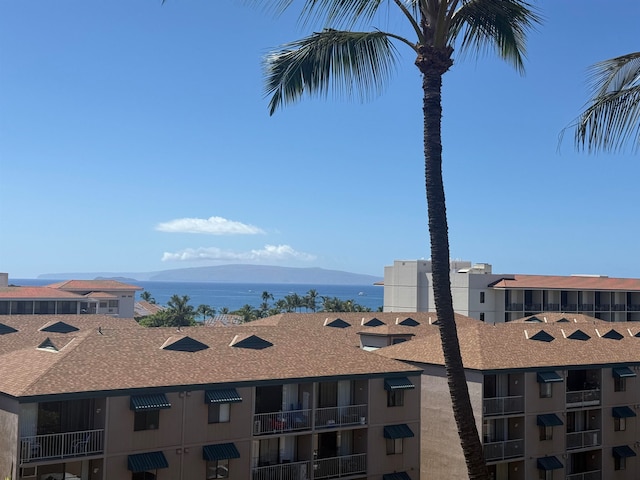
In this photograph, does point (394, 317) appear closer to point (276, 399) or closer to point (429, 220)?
point (276, 399)

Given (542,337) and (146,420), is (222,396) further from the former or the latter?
(542,337)

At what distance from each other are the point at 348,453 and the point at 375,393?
124 inches

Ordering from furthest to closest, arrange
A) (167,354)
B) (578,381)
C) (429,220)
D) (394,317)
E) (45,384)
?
1. (394,317)
2. (578,381)
3. (167,354)
4. (45,384)
5. (429,220)

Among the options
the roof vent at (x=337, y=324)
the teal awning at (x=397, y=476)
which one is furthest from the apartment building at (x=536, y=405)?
the roof vent at (x=337, y=324)

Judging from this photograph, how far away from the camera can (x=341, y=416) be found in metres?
33.0

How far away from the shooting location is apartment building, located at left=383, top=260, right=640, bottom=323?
94688 millimetres

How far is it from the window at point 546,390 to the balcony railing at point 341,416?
11.4 m

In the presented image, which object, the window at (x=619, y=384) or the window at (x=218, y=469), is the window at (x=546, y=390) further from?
the window at (x=218, y=469)

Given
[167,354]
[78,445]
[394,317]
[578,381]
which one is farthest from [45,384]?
[394,317]

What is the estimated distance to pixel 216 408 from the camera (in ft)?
95.7

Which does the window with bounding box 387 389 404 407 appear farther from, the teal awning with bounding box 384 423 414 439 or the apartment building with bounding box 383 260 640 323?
the apartment building with bounding box 383 260 640 323

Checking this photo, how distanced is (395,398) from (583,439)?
13.4 m

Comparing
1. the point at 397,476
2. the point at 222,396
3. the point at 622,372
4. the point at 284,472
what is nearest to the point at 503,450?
the point at 397,476

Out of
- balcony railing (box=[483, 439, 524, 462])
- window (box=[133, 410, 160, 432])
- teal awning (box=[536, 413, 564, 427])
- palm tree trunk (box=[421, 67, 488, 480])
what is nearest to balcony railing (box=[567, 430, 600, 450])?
teal awning (box=[536, 413, 564, 427])
